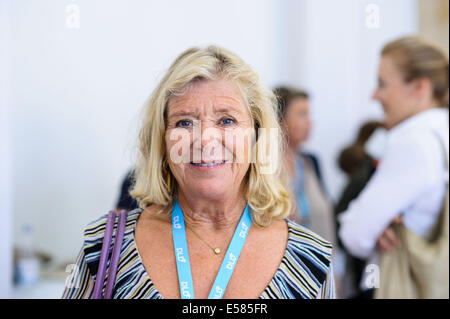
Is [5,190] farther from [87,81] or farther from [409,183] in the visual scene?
[409,183]

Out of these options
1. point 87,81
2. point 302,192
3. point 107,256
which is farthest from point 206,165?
point 302,192

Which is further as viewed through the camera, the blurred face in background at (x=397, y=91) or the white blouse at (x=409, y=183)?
the blurred face in background at (x=397, y=91)

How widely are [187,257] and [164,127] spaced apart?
355 mm

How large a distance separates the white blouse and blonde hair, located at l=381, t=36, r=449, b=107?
0.15 m

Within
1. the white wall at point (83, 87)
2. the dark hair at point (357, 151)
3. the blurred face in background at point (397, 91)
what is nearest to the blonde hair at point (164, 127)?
the white wall at point (83, 87)

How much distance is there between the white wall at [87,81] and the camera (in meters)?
1.61

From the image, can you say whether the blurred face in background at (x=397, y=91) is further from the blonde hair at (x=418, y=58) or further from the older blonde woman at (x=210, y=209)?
the older blonde woman at (x=210, y=209)

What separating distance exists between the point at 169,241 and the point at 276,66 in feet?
7.16

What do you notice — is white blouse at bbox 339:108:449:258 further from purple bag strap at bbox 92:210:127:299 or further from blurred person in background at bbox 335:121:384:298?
purple bag strap at bbox 92:210:127:299

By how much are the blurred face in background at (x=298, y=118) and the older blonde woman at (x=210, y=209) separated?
5.15 feet

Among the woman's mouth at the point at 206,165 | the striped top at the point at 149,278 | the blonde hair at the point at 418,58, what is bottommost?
the striped top at the point at 149,278

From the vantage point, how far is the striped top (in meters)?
1.17

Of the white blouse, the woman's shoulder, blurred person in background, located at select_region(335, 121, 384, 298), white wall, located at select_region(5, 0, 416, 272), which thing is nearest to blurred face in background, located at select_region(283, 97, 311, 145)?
blurred person in background, located at select_region(335, 121, 384, 298)

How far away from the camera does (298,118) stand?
9.64ft
